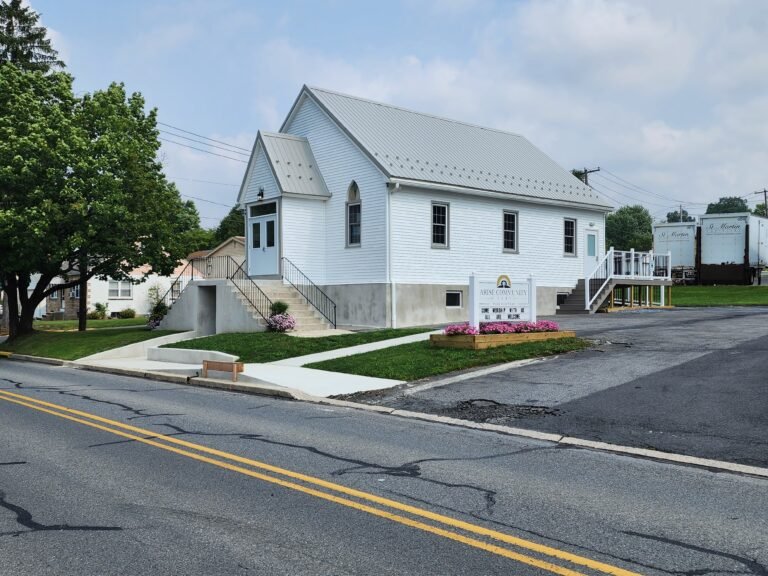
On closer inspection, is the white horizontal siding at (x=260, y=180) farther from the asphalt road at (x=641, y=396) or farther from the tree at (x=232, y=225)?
the tree at (x=232, y=225)

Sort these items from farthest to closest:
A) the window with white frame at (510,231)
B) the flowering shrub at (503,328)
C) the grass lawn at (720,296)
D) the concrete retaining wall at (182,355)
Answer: the grass lawn at (720,296)
the window with white frame at (510,231)
the concrete retaining wall at (182,355)
the flowering shrub at (503,328)

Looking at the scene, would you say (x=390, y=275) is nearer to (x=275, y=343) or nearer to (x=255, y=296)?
(x=255, y=296)

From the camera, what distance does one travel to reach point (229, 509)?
248 inches

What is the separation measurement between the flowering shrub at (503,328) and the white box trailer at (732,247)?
26338mm

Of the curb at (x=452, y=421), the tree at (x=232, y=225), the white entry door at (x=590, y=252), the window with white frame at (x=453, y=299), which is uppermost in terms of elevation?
the tree at (x=232, y=225)

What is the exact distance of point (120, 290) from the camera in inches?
2327

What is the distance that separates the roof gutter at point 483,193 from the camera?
993 inches

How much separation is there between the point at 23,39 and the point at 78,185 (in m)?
22.6

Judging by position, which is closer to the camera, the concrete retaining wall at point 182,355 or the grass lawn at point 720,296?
the concrete retaining wall at point 182,355

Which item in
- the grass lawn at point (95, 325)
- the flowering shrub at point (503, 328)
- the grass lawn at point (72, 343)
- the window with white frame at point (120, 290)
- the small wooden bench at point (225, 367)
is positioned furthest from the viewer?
the window with white frame at point (120, 290)

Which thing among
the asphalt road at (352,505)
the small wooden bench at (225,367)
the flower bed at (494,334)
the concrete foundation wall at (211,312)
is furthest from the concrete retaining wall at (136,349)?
the asphalt road at (352,505)

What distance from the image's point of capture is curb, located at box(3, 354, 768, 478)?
26.6 ft

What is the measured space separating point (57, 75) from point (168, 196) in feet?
21.1

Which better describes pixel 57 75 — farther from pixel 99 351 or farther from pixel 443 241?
pixel 443 241
